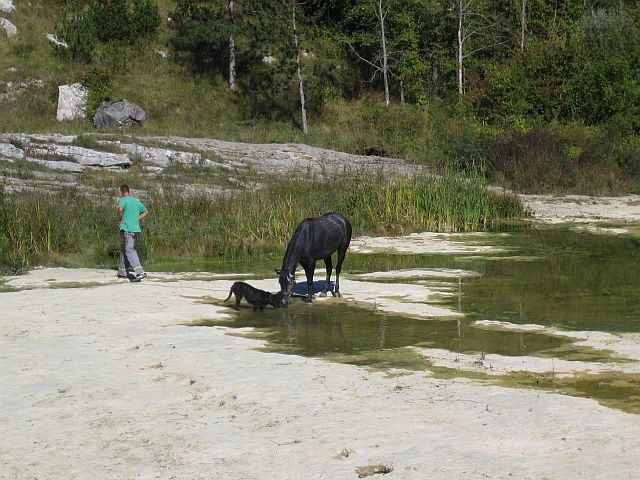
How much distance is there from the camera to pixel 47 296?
15609mm

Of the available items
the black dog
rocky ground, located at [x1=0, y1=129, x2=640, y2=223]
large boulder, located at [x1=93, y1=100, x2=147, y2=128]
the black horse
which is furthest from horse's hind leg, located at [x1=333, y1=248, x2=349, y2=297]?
large boulder, located at [x1=93, y1=100, x2=147, y2=128]

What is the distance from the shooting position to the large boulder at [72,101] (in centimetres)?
4628

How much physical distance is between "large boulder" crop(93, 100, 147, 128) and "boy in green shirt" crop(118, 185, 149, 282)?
2765cm

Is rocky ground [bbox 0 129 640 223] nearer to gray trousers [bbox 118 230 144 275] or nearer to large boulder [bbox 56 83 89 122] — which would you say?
large boulder [bbox 56 83 89 122]

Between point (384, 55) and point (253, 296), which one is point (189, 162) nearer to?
point (384, 55)

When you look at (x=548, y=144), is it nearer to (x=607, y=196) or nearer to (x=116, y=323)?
(x=607, y=196)

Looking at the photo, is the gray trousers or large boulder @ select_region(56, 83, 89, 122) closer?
the gray trousers

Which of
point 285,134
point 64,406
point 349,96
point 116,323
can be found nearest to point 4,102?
point 285,134

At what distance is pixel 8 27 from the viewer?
54.3 meters

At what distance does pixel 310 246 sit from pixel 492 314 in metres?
3.13

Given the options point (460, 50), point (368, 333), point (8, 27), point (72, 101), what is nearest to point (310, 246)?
point (368, 333)

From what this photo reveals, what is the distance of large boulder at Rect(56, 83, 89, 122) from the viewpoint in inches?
1822

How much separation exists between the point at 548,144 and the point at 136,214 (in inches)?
877

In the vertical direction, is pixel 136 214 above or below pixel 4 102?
below
